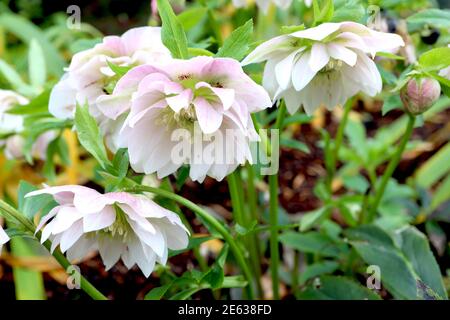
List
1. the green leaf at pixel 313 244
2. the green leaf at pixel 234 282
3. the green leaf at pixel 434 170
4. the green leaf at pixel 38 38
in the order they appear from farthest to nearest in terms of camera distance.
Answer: the green leaf at pixel 38 38
the green leaf at pixel 434 170
the green leaf at pixel 313 244
the green leaf at pixel 234 282

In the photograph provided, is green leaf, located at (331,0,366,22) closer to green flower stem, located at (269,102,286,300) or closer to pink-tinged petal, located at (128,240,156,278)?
green flower stem, located at (269,102,286,300)

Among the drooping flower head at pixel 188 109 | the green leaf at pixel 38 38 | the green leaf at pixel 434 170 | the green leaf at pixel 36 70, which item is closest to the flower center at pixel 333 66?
the drooping flower head at pixel 188 109

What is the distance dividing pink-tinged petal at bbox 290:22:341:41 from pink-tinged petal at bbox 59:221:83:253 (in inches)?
11.3

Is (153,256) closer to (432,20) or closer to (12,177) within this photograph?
(432,20)

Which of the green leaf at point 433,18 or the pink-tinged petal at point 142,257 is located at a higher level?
the green leaf at point 433,18

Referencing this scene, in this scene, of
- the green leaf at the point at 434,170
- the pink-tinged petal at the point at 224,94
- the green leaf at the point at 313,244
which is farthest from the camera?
the green leaf at the point at 434,170

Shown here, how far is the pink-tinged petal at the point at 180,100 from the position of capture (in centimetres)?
61

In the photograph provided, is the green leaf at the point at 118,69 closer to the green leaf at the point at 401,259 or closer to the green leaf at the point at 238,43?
the green leaf at the point at 238,43

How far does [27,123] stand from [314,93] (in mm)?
432

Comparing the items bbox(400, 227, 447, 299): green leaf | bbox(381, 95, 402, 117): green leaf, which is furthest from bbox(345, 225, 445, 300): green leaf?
bbox(381, 95, 402, 117): green leaf

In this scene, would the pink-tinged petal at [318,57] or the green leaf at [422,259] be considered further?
the green leaf at [422,259]

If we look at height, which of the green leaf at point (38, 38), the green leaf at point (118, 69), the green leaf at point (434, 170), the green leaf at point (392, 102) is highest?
the green leaf at point (38, 38)

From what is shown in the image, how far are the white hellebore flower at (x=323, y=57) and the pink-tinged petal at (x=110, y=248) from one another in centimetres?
24
